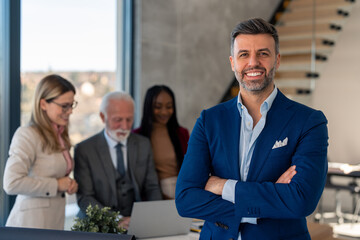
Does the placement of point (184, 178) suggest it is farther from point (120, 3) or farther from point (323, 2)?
point (323, 2)

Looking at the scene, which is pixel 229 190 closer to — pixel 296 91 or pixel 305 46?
pixel 296 91

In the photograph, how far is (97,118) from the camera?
4938 millimetres

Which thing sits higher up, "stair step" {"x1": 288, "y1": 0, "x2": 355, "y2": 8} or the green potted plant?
"stair step" {"x1": 288, "y1": 0, "x2": 355, "y2": 8}

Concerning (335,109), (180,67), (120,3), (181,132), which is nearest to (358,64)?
(335,109)

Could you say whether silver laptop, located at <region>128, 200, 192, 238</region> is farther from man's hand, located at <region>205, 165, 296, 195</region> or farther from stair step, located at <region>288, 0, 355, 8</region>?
stair step, located at <region>288, 0, 355, 8</region>

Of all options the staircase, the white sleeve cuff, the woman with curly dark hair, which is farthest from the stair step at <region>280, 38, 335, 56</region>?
the white sleeve cuff

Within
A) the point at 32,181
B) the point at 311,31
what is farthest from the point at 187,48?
the point at 32,181

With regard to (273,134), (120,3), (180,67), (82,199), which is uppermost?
(120,3)

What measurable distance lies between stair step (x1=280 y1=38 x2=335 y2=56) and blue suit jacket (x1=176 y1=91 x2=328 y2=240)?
579 cm

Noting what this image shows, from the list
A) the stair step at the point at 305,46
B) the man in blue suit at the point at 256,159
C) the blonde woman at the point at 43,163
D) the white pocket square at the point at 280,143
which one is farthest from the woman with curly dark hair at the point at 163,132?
the stair step at the point at 305,46

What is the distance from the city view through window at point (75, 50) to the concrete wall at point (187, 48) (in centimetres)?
40

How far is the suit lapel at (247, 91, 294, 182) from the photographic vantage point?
6.13 ft

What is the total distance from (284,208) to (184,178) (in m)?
0.48

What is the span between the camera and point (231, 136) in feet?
6.42
